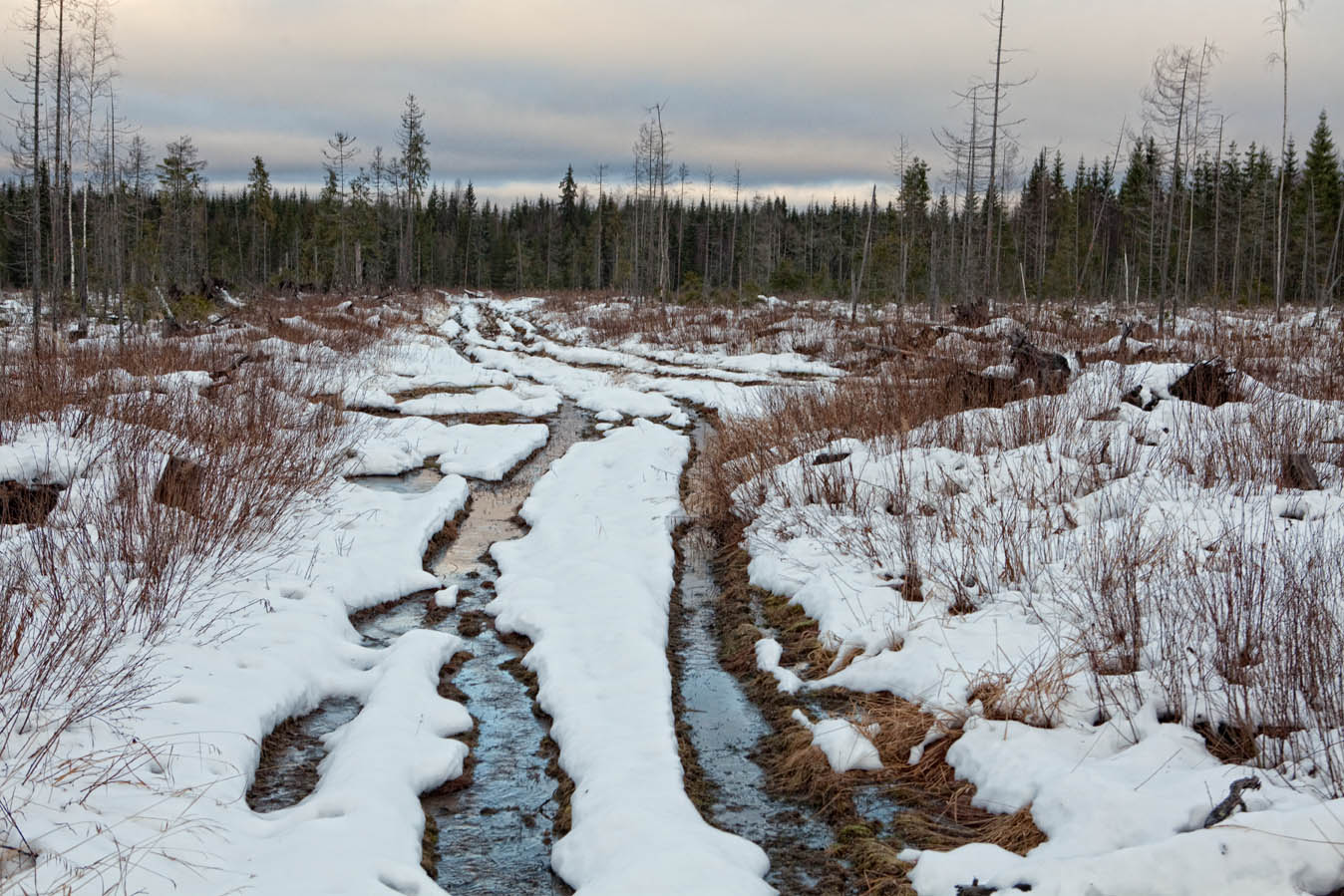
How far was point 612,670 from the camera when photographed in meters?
5.17

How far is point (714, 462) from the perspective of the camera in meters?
9.70

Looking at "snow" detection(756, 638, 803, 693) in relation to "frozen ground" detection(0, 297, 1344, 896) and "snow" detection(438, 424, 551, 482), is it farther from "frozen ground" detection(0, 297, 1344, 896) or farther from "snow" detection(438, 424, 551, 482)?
"snow" detection(438, 424, 551, 482)

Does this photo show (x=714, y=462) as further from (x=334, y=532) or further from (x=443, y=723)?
(x=443, y=723)

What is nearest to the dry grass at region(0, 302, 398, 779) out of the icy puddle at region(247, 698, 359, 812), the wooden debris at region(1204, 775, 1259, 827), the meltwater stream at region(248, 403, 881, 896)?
the icy puddle at region(247, 698, 359, 812)

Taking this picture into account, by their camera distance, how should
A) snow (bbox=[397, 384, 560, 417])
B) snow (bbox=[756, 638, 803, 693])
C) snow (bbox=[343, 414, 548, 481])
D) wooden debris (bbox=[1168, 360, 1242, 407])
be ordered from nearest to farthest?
1. snow (bbox=[756, 638, 803, 693])
2. wooden debris (bbox=[1168, 360, 1242, 407])
3. snow (bbox=[343, 414, 548, 481])
4. snow (bbox=[397, 384, 560, 417])

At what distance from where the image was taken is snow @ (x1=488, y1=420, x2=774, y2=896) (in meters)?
3.36

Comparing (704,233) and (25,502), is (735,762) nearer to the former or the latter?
(25,502)

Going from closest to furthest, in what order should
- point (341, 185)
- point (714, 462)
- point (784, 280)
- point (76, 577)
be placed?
point (76, 577), point (714, 462), point (784, 280), point (341, 185)

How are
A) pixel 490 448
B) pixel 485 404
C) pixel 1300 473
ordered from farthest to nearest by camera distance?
pixel 485 404 < pixel 490 448 < pixel 1300 473

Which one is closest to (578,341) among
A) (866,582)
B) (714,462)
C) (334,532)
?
(714,462)

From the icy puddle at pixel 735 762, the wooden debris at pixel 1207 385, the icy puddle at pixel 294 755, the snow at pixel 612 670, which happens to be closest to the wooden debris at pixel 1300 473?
the wooden debris at pixel 1207 385

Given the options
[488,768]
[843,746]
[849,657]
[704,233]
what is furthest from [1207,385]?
[704,233]

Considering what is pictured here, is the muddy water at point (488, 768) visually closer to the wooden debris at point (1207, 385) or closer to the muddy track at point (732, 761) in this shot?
the muddy track at point (732, 761)

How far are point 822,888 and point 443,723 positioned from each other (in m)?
2.21
